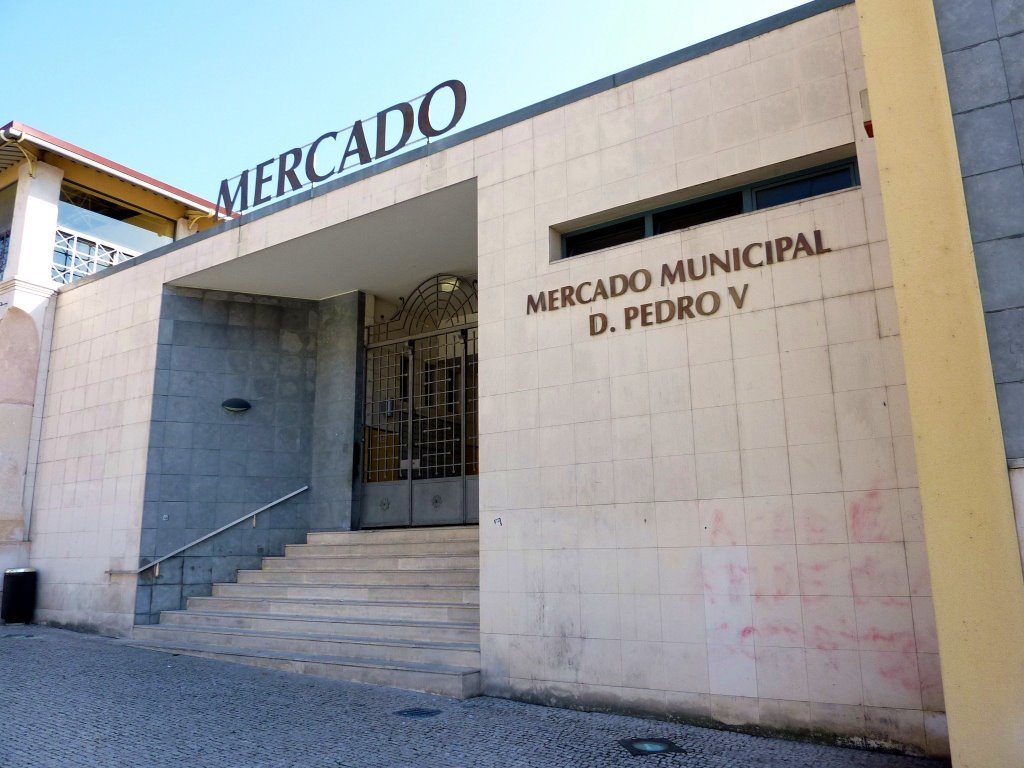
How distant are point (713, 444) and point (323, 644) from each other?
16.5 ft

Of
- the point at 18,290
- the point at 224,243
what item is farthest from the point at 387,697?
the point at 18,290

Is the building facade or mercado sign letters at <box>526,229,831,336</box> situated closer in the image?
the building facade

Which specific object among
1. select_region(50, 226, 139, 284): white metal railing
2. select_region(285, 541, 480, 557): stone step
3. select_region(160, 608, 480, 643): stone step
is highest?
select_region(50, 226, 139, 284): white metal railing

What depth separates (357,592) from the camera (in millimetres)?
9812

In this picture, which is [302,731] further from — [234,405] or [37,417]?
[37,417]

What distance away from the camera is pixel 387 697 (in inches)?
285

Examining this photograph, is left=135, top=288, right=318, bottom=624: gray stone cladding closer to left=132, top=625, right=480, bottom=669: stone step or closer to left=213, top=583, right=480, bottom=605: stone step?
left=213, top=583, right=480, bottom=605: stone step

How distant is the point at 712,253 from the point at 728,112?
134cm

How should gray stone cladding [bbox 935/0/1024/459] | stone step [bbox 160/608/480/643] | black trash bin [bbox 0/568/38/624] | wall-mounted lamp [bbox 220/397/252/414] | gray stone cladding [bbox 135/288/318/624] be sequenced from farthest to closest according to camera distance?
black trash bin [bbox 0/568/38/624] → wall-mounted lamp [bbox 220/397/252/414] → gray stone cladding [bbox 135/288/318/624] → stone step [bbox 160/608/480/643] → gray stone cladding [bbox 935/0/1024/459]

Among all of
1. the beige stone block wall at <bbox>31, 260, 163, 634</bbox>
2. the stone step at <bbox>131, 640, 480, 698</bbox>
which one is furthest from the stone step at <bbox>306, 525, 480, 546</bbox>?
the beige stone block wall at <bbox>31, 260, 163, 634</bbox>

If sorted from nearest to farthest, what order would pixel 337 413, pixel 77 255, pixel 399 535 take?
pixel 399 535 < pixel 337 413 < pixel 77 255

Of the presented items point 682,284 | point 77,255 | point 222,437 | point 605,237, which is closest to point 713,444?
point 682,284

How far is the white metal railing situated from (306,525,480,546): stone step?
6.97 m

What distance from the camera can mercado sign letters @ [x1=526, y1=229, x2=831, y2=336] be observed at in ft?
21.6
